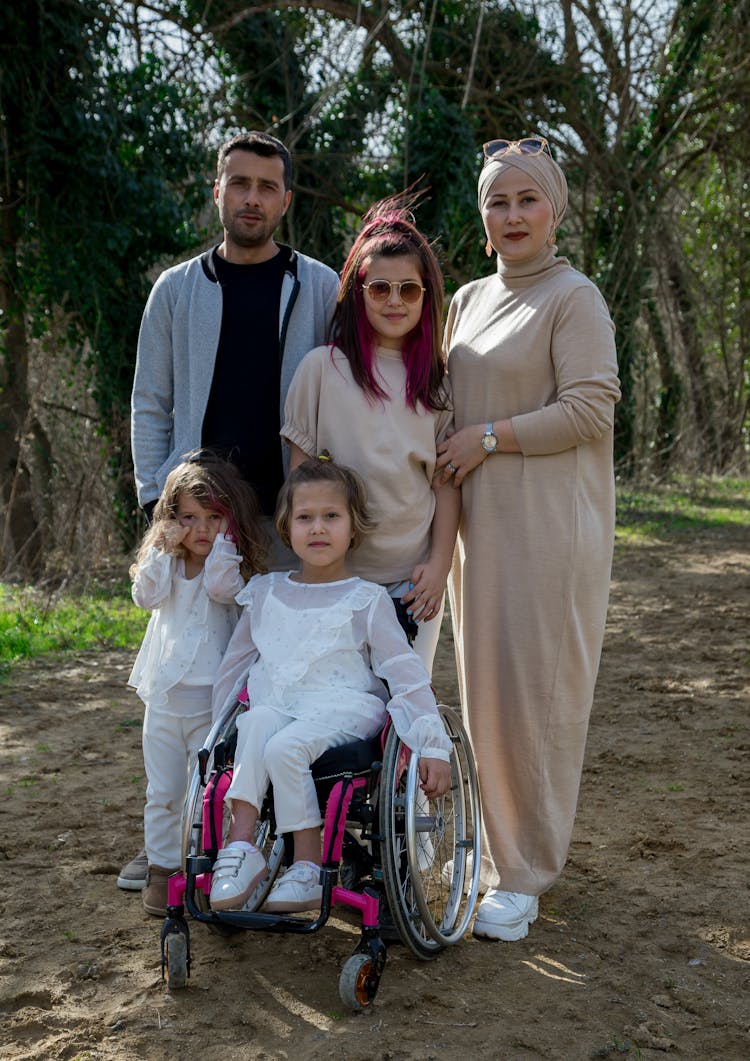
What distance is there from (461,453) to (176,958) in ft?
4.33

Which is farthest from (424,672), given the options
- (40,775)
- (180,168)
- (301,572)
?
(180,168)

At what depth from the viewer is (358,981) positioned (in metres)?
2.43

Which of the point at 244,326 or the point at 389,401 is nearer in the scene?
the point at 389,401

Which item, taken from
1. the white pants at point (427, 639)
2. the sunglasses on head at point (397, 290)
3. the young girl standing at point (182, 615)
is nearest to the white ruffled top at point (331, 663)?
the young girl standing at point (182, 615)

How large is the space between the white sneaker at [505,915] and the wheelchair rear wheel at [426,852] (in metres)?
0.04

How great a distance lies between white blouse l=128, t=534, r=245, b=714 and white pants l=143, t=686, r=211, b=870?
0.03 m

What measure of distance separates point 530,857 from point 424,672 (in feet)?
2.06

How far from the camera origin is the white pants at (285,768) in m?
2.53

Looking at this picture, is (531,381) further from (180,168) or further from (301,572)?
(180,168)

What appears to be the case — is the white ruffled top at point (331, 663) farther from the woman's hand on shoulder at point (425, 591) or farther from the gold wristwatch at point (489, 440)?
the gold wristwatch at point (489, 440)

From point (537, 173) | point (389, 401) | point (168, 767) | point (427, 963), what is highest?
point (537, 173)

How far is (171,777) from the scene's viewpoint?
9.78ft

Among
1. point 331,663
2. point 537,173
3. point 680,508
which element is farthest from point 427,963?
point 680,508

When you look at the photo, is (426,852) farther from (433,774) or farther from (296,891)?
(296,891)
